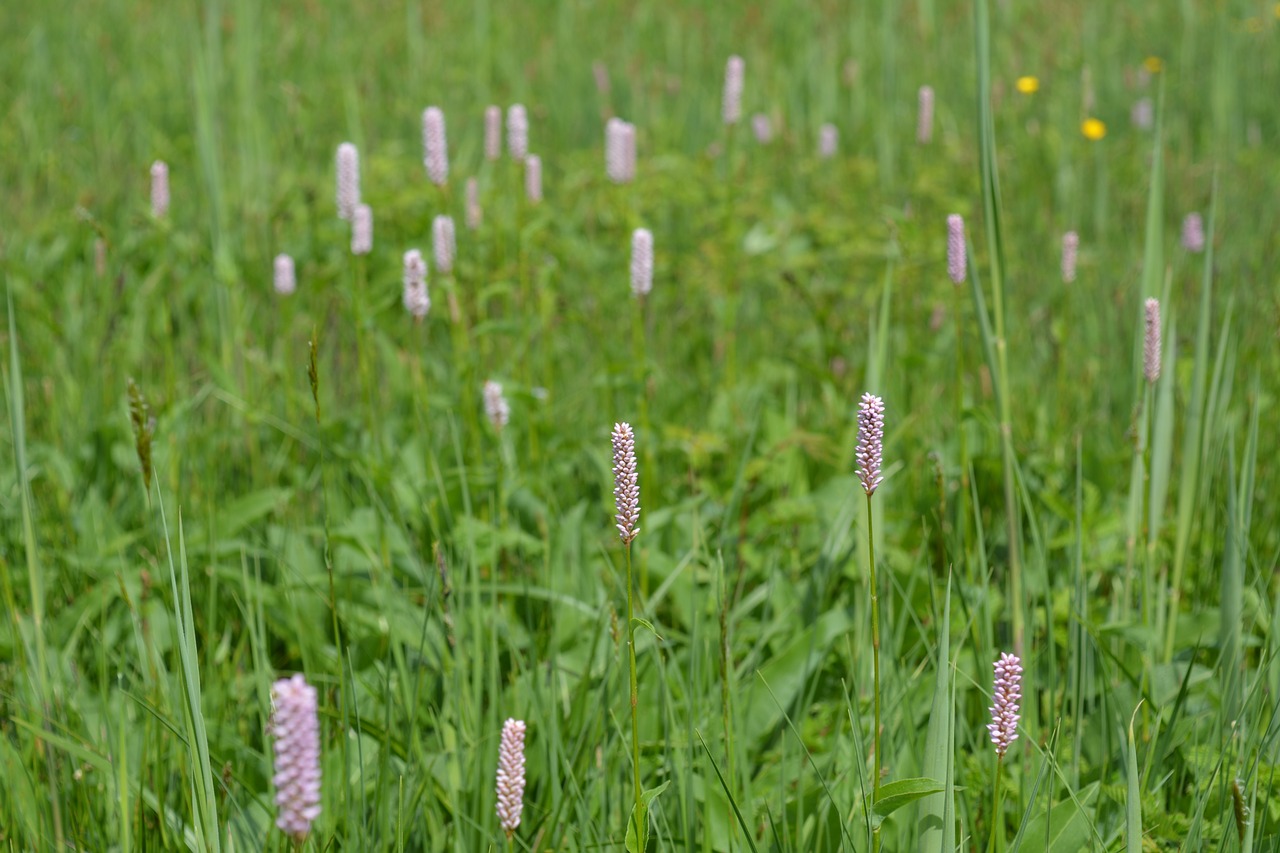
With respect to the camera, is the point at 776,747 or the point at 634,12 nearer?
the point at 776,747

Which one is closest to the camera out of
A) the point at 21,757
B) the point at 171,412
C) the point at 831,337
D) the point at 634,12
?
the point at 21,757

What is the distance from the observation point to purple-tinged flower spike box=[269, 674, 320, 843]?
587 mm

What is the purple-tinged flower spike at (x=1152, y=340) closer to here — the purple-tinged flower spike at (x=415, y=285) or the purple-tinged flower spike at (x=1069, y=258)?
the purple-tinged flower spike at (x=1069, y=258)

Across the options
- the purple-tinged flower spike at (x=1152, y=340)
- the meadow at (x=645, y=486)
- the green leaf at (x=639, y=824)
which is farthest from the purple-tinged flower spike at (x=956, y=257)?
the green leaf at (x=639, y=824)

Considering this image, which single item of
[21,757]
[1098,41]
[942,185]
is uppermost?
[1098,41]

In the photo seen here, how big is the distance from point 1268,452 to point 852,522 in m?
0.90

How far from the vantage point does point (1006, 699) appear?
31.5 inches

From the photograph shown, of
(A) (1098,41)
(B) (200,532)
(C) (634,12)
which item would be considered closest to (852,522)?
(B) (200,532)

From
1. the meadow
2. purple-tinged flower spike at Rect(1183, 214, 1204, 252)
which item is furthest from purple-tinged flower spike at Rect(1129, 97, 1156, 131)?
purple-tinged flower spike at Rect(1183, 214, 1204, 252)

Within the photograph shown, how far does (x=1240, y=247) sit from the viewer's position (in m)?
3.33

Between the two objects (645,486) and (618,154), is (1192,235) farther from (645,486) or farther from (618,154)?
(645,486)

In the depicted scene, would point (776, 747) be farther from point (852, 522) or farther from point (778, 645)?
point (852, 522)

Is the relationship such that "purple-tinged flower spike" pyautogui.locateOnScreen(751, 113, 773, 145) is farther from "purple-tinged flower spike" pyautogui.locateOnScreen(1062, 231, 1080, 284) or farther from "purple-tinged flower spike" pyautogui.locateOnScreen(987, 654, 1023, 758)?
"purple-tinged flower spike" pyautogui.locateOnScreen(987, 654, 1023, 758)

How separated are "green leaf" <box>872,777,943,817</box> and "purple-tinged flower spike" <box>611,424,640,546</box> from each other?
29cm
